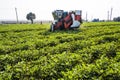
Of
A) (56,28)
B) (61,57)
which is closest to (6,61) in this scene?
(61,57)

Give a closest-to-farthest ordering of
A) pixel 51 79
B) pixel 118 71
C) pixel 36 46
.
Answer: pixel 118 71 → pixel 51 79 → pixel 36 46

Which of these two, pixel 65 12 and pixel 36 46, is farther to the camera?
pixel 65 12

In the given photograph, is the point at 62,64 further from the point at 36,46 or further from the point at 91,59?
the point at 36,46

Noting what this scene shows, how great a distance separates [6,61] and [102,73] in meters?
4.96

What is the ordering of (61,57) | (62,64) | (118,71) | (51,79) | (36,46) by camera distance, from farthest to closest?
(36,46), (61,57), (62,64), (51,79), (118,71)

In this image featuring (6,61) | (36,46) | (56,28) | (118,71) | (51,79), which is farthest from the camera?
(56,28)

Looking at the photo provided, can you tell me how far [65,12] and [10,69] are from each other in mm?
21252

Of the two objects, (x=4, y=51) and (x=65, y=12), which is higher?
(x=65, y=12)

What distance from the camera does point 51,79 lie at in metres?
7.11

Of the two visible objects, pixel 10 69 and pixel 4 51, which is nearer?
pixel 10 69

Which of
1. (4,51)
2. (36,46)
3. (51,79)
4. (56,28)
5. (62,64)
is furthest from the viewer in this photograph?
(56,28)

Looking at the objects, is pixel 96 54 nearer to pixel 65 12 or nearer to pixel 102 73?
pixel 102 73

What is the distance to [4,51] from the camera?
12.6m

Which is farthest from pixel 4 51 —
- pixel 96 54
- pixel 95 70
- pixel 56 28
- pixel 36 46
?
pixel 56 28
